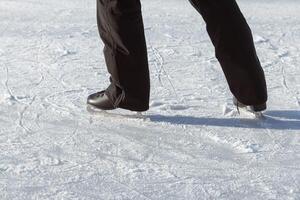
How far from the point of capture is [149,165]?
1.85 metres

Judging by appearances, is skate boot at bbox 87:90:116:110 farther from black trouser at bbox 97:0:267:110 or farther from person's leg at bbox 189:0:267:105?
person's leg at bbox 189:0:267:105

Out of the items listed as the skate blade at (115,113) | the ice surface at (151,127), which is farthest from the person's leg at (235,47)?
the skate blade at (115,113)

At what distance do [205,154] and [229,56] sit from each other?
33 cm

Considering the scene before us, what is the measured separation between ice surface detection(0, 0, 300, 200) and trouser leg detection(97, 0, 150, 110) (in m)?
0.11

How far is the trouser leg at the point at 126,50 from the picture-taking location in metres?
2.02

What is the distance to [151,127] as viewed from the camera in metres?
2.16

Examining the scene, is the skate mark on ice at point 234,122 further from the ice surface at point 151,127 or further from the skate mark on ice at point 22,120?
the skate mark on ice at point 22,120

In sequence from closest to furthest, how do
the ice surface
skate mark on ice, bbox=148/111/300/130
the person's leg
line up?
the ice surface → the person's leg → skate mark on ice, bbox=148/111/300/130

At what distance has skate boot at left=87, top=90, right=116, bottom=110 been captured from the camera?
2.21 metres

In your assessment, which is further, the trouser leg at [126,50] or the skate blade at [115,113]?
the skate blade at [115,113]

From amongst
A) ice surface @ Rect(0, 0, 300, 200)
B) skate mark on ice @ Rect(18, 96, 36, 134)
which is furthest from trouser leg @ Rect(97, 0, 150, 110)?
skate mark on ice @ Rect(18, 96, 36, 134)

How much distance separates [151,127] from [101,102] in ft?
0.64

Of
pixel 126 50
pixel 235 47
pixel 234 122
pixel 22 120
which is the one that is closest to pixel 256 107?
pixel 234 122

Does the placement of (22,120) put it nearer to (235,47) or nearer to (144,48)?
(144,48)
